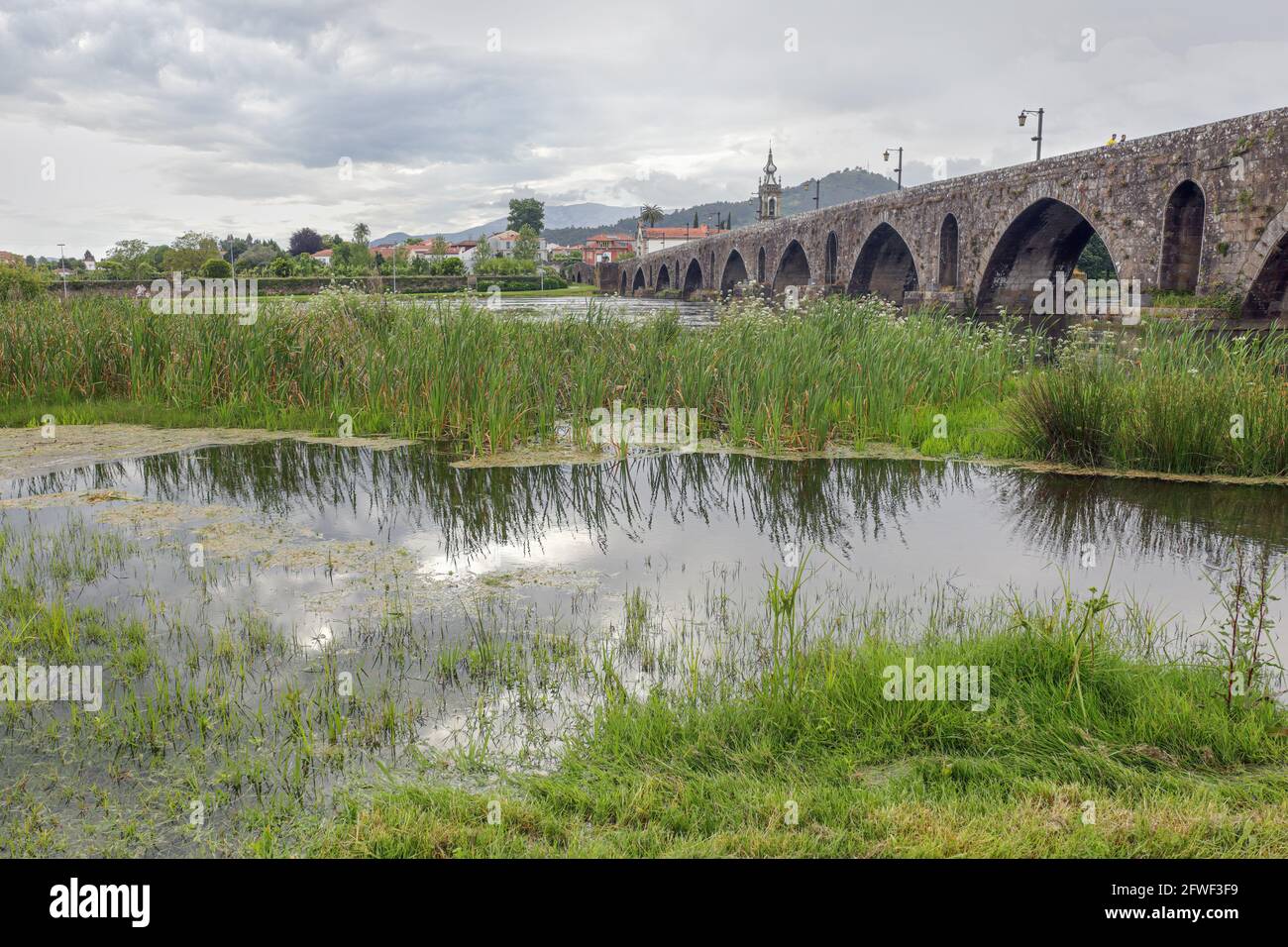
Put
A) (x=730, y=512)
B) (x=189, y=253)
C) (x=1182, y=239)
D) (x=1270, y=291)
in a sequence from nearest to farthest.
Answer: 1. (x=730, y=512)
2. (x=1270, y=291)
3. (x=1182, y=239)
4. (x=189, y=253)

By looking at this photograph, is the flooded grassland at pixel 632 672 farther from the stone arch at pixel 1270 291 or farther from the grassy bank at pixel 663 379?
the stone arch at pixel 1270 291

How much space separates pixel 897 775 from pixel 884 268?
39879mm

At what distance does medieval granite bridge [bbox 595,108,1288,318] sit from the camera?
17.8m

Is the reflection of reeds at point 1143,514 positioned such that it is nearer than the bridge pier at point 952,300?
Yes

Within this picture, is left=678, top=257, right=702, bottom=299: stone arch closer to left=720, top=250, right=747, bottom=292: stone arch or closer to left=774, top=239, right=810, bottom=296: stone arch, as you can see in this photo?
left=720, top=250, right=747, bottom=292: stone arch

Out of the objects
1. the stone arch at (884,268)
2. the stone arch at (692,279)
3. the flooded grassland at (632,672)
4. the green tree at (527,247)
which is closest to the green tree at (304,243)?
the green tree at (527,247)

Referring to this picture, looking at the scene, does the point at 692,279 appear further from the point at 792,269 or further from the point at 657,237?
the point at 657,237

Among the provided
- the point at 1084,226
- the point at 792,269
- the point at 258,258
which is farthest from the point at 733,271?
the point at 258,258

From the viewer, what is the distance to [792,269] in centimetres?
5219

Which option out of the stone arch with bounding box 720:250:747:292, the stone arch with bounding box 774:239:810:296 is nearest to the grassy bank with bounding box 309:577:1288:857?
the stone arch with bounding box 774:239:810:296

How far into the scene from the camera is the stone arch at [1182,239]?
2045cm

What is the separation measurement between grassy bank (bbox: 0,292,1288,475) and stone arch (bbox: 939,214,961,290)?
62.2 ft

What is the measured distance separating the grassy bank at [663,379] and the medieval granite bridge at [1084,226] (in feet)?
23.0

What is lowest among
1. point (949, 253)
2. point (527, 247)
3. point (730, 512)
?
point (730, 512)
